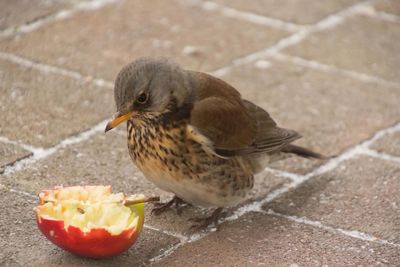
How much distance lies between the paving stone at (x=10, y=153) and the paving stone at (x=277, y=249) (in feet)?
4.15

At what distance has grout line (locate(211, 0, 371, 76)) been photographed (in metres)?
7.10

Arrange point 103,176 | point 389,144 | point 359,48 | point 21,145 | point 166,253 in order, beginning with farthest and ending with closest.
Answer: point 359,48 < point 389,144 < point 21,145 < point 103,176 < point 166,253

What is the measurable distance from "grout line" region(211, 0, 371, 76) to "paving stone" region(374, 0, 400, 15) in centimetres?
12

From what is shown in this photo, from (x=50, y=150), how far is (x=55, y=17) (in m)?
2.16

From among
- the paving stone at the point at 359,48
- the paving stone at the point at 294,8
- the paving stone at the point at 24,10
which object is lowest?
the paving stone at the point at 359,48

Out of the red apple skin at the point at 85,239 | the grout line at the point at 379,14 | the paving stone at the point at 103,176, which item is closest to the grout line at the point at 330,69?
the grout line at the point at 379,14

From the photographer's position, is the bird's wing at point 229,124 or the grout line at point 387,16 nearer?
the bird's wing at point 229,124

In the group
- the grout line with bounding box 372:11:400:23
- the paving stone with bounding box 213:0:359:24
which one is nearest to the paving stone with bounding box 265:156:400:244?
the paving stone with bounding box 213:0:359:24

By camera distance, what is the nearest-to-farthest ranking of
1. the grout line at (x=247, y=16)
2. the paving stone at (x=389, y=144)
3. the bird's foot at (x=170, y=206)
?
the bird's foot at (x=170, y=206)
the paving stone at (x=389, y=144)
the grout line at (x=247, y=16)

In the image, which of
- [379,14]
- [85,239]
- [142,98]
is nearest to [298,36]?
[379,14]

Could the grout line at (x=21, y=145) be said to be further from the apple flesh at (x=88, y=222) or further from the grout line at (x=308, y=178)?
the grout line at (x=308, y=178)

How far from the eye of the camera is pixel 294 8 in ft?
27.1

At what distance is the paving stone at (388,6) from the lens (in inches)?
333

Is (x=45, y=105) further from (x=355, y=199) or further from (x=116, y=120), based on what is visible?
(x=355, y=199)
